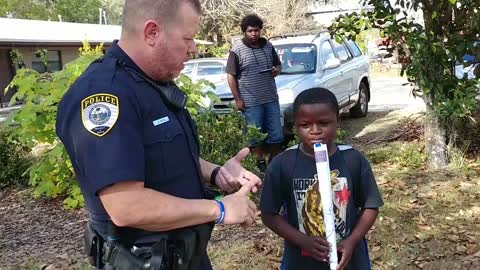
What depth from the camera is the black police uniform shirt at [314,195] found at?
2.18 m

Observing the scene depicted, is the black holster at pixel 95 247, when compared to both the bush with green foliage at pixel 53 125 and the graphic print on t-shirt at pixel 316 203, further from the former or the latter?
the bush with green foliage at pixel 53 125

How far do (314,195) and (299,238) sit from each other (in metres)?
0.20

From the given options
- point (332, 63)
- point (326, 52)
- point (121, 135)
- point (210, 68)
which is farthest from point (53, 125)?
point (210, 68)

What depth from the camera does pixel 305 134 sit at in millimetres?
2203

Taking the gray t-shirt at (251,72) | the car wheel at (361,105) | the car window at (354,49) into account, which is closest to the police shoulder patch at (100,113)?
the gray t-shirt at (251,72)

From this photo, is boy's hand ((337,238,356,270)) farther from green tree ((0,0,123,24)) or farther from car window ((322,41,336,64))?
green tree ((0,0,123,24))

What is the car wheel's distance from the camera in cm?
977

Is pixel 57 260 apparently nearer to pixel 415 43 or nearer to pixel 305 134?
pixel 305 134

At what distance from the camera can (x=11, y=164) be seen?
21.1 feet

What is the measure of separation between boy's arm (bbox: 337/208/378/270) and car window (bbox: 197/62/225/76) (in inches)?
356

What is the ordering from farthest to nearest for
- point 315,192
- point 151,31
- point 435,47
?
1. point 435,47
2. point 315,192
3. point 151,31

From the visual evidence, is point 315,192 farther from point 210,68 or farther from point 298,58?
point 210,68

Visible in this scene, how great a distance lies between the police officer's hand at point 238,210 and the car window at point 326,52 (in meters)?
6.67

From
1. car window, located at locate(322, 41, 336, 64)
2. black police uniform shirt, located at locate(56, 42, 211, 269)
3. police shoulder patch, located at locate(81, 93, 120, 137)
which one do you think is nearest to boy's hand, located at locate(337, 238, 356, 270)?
black police uniform shirt, located at locate(56, 42, 211, 269)
